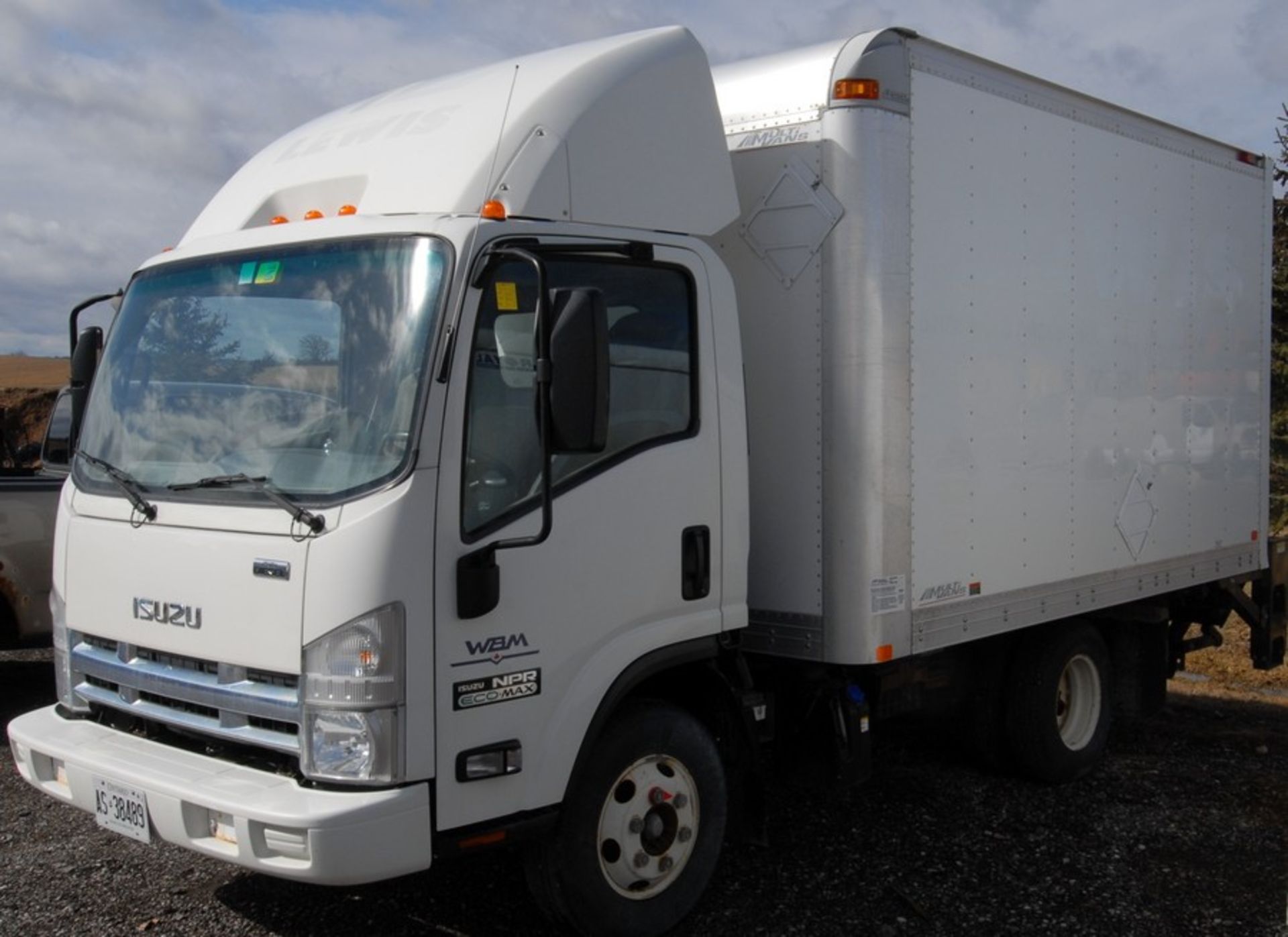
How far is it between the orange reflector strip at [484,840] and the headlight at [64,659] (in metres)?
1.62

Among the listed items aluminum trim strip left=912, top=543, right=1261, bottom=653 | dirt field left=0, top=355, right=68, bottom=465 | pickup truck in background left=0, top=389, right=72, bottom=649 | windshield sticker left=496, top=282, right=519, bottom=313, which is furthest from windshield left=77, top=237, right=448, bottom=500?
dirt field left=0, top=355, right=68, bottom=465

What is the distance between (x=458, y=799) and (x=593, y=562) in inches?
35.2

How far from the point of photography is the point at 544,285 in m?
3.70

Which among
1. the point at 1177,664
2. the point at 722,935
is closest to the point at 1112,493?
the point at 1177,664

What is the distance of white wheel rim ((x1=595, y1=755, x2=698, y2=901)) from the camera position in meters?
4.38

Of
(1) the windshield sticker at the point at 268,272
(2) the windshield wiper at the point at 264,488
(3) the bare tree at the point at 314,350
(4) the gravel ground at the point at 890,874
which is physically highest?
(1) the windshield sticker at the point at 268,272

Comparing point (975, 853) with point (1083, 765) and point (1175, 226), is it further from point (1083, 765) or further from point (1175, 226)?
point (1175, 226)

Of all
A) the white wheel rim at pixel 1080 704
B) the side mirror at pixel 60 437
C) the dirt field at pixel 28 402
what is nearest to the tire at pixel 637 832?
the side mirror at pixel 60 437

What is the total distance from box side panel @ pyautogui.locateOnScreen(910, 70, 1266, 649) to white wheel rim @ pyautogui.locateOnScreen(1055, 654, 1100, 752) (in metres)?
Answer: 0.63

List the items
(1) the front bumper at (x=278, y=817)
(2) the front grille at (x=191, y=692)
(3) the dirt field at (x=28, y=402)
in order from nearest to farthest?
(1) the front bumper at (x=278, y=817), (2) the front grille at (x=191, y=692), (3) the dirt field at (x=28, y=402)

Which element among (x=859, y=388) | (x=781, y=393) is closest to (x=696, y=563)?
(x=781, y=393)

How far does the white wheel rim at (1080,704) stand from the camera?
6.88m

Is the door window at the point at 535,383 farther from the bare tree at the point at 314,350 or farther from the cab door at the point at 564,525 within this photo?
the bare tree at the point at 314,350

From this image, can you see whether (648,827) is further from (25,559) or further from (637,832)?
(25,559)
